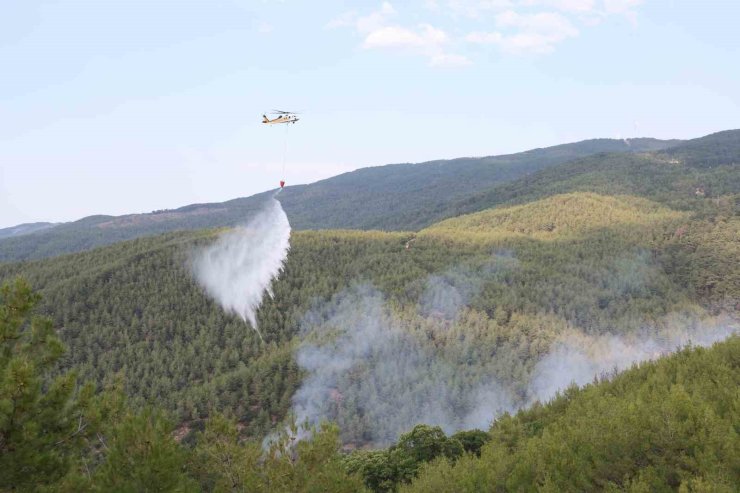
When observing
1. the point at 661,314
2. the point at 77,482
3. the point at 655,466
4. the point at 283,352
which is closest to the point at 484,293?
the point at 661,314

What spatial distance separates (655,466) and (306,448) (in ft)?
61.2

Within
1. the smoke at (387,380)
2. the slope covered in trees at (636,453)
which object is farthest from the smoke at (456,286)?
the slope covered in trees at (636,453)

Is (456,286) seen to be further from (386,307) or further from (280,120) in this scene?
(280,120)

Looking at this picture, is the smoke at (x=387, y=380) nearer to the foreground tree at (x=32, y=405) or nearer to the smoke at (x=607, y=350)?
the smoke at (x=607, y=350)

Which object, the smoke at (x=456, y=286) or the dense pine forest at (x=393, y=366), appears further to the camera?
the smoke at (x=456, y=286)

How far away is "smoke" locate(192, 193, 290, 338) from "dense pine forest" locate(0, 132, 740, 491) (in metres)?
3.47

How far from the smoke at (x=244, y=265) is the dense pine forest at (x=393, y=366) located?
137 inches

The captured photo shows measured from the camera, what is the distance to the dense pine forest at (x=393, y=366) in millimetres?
24047

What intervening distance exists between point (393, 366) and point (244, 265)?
63.1 metres

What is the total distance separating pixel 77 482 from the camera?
21922 mm

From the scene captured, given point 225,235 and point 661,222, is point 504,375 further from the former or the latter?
point 661,222

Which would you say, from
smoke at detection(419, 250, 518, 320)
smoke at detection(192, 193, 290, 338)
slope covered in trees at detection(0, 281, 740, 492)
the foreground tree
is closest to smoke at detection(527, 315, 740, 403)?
smoke at detection(419, 250, 518, 320)

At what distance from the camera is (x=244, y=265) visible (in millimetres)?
150000

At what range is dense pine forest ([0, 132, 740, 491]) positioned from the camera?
24.0 m
